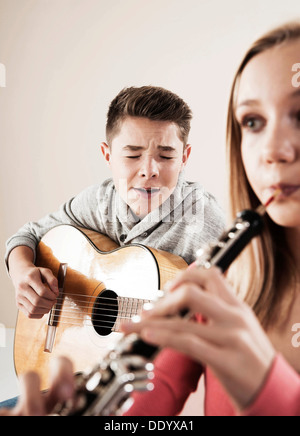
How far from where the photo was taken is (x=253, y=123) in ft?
2.01

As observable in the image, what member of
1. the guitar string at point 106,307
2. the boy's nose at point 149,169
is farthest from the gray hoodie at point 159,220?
the guitar string at point 106,307

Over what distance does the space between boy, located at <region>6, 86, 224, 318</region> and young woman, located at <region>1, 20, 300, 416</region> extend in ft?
2.12

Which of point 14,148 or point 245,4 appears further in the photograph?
point 14,148

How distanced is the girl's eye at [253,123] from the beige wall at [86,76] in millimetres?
1794

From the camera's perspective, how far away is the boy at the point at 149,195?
4.58 ft

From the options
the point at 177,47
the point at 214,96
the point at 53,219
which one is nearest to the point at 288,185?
the point at 53,219

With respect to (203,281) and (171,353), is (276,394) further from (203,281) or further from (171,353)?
(171,353)

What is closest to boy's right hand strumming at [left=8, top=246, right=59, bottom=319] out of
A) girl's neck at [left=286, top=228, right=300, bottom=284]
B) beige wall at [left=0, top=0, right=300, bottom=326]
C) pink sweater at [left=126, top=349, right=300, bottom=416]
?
pink sweater at [left=126, top=349, right=300, bottom=416]

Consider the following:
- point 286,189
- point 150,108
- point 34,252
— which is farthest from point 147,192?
point 286,189

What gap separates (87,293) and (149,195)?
0.33 m

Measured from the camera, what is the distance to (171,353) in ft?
2.33

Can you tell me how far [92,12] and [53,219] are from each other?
1.53 m

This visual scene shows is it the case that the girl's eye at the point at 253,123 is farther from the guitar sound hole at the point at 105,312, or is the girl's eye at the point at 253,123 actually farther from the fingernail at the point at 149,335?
the guitar sound hole at the point at 105,312

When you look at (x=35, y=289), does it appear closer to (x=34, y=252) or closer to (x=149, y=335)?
(x=34, y=252)
